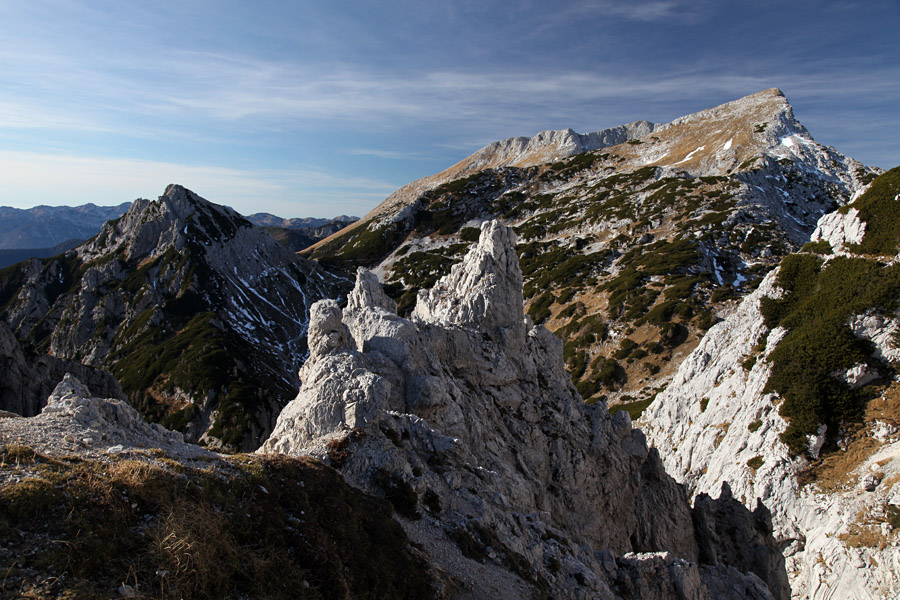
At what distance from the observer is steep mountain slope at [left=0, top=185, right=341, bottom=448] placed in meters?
73.0

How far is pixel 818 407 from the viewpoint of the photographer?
32.8m

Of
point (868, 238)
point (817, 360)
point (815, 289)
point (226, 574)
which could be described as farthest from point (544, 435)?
point (868, 238)

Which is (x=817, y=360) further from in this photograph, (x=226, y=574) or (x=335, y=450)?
(x=226, y=574)

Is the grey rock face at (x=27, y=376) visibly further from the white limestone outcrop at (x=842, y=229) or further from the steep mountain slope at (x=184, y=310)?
the white limestone outcrop at (x=842, y=229)

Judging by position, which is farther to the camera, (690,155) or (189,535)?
(690,155)

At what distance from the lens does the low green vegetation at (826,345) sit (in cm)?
3256

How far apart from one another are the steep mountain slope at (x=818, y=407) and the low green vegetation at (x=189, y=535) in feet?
91.0

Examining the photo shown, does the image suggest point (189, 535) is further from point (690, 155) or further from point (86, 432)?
point (690, 155)

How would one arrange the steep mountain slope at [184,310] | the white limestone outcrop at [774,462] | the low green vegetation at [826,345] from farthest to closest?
the steep mountain slope at [184,310], the low green vegetation at [826,345], the white limestone outcrop at [774,462]

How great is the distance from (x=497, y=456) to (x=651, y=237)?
100011 millimetres

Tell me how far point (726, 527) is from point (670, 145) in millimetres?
192206

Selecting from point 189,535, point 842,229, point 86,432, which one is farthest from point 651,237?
point 189,535

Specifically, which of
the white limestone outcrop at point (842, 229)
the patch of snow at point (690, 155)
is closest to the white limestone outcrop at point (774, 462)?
the white limestone outcrop at point (842, 229)

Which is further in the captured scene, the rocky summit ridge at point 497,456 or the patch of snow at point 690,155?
the patch of snow at point 690,155
